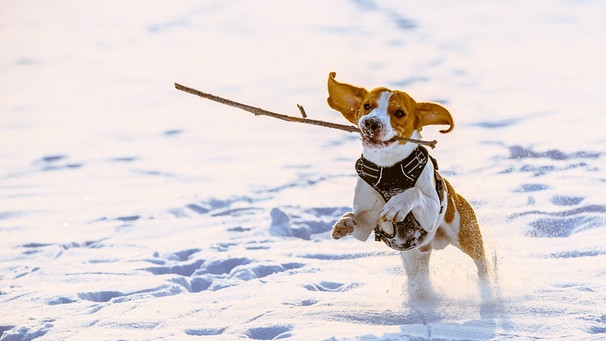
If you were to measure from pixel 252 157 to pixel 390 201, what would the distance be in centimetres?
535

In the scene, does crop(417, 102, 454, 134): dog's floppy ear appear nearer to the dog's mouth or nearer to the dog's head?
the dog's head

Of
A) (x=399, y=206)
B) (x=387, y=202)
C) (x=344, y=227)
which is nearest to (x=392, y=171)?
(x=387, y=202)

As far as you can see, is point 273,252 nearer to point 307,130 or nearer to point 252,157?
point 252,157

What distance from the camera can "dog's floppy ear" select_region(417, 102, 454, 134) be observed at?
16.7ft

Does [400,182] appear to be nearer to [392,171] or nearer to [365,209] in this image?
[392,171]

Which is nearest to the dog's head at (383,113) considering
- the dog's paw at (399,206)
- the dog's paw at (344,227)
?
the dog's paw at (399,206)

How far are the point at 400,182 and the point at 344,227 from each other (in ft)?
1.24

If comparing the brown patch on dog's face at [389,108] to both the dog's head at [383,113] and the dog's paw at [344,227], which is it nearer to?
the dog's head at [383,113]

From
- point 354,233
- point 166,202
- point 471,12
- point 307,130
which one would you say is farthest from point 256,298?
point 471,12

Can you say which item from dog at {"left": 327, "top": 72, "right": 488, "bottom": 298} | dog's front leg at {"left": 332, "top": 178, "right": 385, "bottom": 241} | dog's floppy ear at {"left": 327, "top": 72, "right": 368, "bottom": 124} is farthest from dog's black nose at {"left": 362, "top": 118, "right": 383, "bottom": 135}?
dog's front leg at {"left": 332, "top": 178, "right": 385, "bottom": 241}

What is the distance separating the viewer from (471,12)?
51.3 feet

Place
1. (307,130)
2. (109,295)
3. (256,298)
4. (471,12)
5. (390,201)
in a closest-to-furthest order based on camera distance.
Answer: (390,201), (256,298), (109,295), (307,130), (471,12)

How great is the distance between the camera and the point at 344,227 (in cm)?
499

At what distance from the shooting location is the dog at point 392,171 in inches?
195
